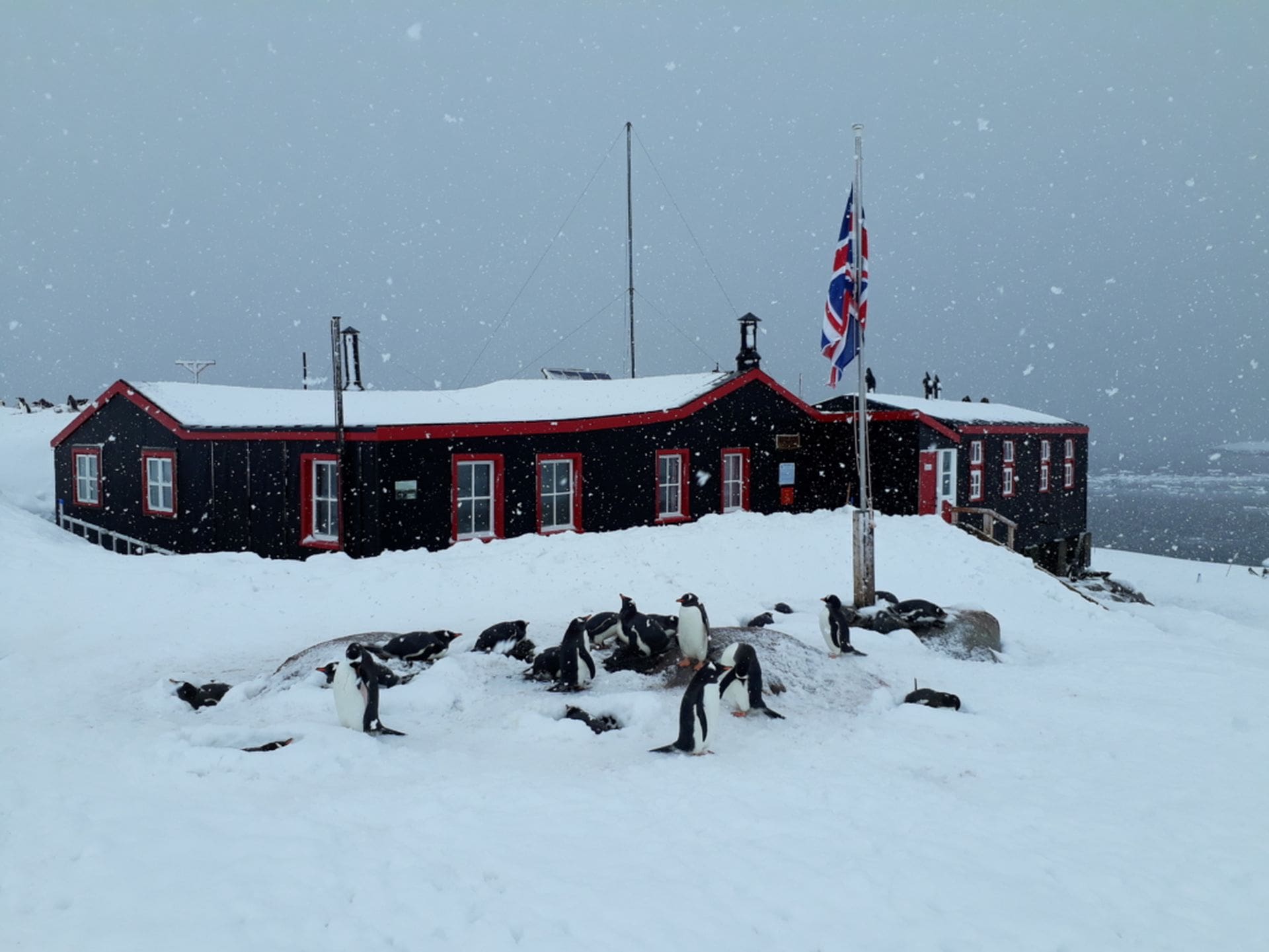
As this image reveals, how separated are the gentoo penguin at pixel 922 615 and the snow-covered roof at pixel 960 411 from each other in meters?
12.2

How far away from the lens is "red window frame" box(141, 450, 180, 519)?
2053 cm

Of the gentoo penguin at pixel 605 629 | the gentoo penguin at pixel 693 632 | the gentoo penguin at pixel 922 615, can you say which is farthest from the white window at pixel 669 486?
the gentoo penguin at pixel 693 632

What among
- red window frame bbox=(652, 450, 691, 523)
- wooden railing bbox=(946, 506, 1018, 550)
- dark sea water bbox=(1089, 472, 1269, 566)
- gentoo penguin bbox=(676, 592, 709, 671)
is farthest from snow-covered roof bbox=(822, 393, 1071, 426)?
dark sea water bbox=(1089, 472, 1269, 566)

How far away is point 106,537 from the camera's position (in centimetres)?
2294

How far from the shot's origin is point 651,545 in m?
18.6

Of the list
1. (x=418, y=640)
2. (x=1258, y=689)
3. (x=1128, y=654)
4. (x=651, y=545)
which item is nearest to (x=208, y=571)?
(x=418, y=640)

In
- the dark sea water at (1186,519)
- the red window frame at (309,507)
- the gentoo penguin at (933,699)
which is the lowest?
the dark sea water at (1186,519)

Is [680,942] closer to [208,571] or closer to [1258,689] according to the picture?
[1258,689]

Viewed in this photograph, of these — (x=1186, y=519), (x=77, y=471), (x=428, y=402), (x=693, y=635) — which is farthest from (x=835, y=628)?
(x=1186, y=519)

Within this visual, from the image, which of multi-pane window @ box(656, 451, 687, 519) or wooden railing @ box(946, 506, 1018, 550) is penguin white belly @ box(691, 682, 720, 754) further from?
wooden railing @ box(946, 506, 1018, 550)

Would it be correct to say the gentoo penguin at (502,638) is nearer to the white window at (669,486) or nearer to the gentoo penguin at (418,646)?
the gentoo penguin at (418,646)

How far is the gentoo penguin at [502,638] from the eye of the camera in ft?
39.1

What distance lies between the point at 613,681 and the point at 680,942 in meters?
5.59

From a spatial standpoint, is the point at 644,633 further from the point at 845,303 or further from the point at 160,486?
the point at 160,486
